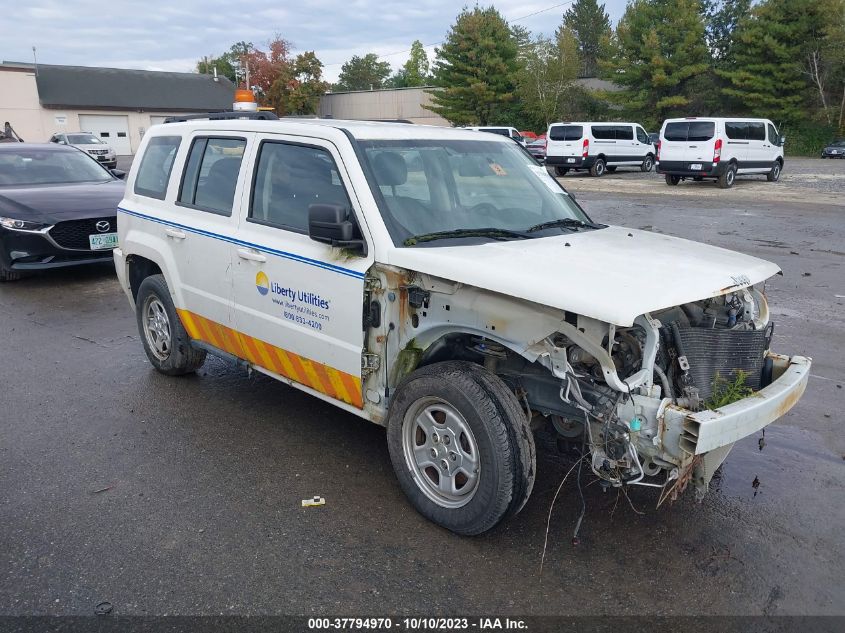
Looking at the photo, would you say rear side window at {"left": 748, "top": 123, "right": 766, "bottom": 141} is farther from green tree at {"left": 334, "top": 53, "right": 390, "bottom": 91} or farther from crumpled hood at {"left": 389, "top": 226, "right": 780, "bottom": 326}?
green tree at {"left": 334, "top": 53, "right": 390, "bottom": 91}

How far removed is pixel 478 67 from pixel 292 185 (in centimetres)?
5374

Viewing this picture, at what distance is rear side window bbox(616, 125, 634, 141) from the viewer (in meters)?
30.0

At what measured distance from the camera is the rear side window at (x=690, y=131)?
74.6 ft

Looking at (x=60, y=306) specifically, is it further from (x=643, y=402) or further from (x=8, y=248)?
(x=643, y=402)

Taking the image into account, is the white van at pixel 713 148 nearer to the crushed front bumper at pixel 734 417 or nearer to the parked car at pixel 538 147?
the parked car at pixel 538 147

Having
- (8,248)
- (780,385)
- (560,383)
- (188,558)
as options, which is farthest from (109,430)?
(8,248)

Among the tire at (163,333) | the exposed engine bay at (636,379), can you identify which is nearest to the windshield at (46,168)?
the tire at (163,333)

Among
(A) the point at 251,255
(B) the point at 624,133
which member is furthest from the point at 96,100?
(A) the point at 251,255

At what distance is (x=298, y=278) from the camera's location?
4215 mm

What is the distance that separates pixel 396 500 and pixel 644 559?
1332 mm

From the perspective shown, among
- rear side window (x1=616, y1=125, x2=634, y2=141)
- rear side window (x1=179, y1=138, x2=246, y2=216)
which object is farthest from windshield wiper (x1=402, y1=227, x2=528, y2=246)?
rear side window (x1=616, y1=125, x2=634, y2=141)

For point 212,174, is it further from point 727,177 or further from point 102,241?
point 727,177

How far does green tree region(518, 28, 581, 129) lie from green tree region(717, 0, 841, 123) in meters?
10.9

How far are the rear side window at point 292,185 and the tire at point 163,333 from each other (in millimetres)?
1441
